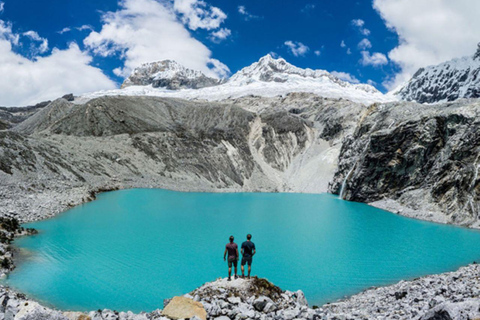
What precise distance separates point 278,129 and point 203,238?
270 ft

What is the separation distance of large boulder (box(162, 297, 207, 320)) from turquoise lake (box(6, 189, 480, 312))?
6517 mm

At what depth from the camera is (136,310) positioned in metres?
15.7

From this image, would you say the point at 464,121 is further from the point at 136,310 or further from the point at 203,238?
the point at 136,310

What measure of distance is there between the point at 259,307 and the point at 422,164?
55.2 metres

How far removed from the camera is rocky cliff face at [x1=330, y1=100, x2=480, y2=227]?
46.6m

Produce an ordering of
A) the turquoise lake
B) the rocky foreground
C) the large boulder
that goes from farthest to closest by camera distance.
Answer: the turquoise lake < the large boulder < the rocky foreground

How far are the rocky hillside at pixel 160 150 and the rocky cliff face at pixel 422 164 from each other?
18294mm

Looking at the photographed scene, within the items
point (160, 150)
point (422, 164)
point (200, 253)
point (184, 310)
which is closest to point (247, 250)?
point (184, 310)

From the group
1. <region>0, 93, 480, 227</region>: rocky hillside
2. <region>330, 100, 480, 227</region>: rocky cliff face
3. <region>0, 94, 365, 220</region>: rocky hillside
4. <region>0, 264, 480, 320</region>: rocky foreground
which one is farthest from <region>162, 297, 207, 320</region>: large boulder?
<region>330, 100, 480, 227</region>: rocky cliff face

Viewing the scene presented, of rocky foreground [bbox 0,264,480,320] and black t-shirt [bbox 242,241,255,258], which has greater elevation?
black t-shirt [bbox 242,241,255,258]

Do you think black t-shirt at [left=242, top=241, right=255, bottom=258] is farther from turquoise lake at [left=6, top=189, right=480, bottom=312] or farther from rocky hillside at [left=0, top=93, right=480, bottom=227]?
rocky hillside at [left=0, top=93, right=480, bottom=227]

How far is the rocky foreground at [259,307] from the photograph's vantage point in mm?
8211

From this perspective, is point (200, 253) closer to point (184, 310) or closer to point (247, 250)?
point (247, 250)

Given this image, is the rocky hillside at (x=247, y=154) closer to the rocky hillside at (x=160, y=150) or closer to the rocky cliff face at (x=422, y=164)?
the rocky cliff face at (x=422, y=164)
